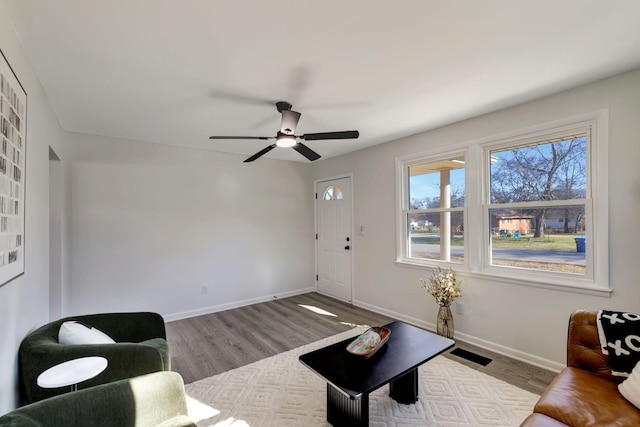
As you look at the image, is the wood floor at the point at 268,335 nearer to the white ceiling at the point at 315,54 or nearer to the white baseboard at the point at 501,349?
the white baseboard at the point at 501,349

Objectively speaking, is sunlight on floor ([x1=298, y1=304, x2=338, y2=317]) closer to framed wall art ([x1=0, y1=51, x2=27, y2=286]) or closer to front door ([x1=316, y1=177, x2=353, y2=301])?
front door ([x1=316, y1=177, x2=353, y2=301])

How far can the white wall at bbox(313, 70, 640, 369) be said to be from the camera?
7.47 ft

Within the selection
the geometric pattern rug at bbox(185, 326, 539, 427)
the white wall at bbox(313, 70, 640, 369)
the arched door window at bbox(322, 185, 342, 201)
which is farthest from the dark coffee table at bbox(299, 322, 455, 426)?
the arched door window at bbox(322, 185, 342, 201)

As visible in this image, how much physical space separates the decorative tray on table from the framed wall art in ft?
6.47

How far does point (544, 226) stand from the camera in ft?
9.16

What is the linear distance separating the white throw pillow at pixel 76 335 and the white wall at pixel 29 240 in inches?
7.7

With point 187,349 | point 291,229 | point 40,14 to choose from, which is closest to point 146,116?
point 40,14

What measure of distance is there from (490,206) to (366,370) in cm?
222

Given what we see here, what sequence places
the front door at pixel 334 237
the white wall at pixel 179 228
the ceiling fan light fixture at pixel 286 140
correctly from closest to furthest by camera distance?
1. the ceiling fan light fixture at pixel 286 140
2. the white wall at pixel 179 228
3. the front door at pixel 334 237

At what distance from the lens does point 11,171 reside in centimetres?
156

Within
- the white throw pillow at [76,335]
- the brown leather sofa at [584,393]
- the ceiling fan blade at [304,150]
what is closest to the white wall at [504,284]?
the brown leather sofa at [584,393]

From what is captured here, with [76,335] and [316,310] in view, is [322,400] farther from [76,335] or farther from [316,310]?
[316,310]

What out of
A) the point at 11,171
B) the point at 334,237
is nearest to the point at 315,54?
the point at 11,171

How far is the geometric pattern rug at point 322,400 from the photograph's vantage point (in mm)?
2025
